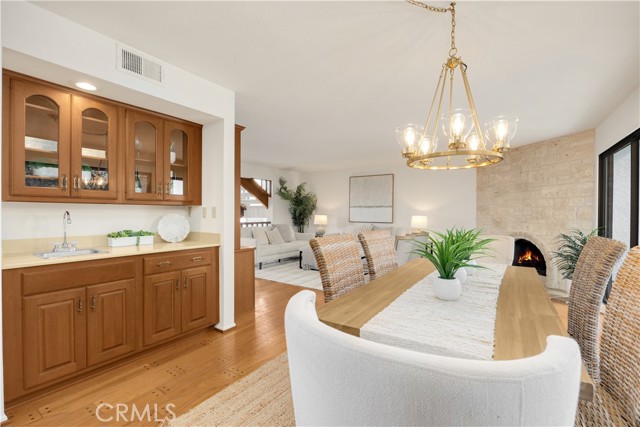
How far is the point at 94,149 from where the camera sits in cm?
230

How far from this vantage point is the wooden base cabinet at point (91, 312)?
177 cm

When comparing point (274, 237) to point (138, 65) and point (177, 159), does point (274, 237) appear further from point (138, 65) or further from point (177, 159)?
point (138, 65)

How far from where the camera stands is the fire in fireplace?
197 inches

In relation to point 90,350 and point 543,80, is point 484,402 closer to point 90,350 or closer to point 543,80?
point 90,350

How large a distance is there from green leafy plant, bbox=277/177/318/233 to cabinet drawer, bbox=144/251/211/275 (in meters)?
5.14

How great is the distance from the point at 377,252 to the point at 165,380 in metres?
1.75

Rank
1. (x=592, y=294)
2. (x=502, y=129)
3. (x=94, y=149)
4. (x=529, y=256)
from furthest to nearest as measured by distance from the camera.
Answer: (x=529, y=256), (x=94, y=149), (x=502, y=129), (x=592, y=294)

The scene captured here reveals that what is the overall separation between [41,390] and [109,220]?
132cm

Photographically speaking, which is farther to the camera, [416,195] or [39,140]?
[416,195]

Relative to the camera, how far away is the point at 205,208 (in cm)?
303

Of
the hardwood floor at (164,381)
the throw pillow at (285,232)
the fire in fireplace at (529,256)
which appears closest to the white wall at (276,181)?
the throw pillow at (285,232)

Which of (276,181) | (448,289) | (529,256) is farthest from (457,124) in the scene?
(276,181)

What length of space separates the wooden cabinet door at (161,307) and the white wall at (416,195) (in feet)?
17.3

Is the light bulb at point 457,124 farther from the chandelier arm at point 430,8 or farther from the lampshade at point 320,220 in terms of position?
the lampshade at point 320,220
